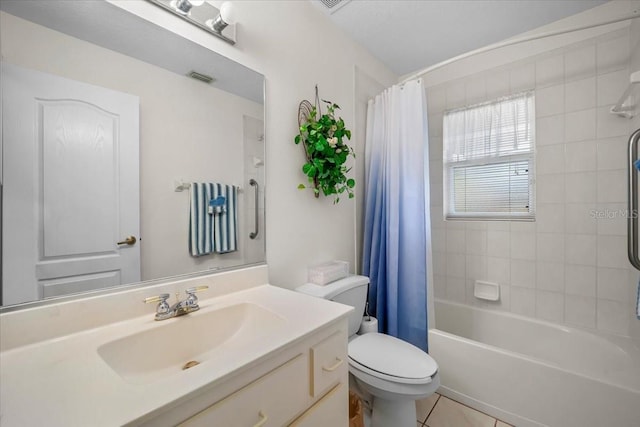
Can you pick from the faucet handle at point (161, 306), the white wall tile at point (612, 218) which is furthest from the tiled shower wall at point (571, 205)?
the faucet handle at point (161, 306)

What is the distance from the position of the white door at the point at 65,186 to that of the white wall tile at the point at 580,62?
100 inches

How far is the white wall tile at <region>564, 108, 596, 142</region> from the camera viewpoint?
170 cm

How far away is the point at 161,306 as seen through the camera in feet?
2.92

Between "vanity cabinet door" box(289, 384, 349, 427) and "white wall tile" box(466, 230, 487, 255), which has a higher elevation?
"white wall tile" box(466, 230, 487, 255)

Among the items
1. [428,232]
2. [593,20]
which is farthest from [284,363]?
[593,20]

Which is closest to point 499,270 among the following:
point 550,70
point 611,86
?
point 611,86

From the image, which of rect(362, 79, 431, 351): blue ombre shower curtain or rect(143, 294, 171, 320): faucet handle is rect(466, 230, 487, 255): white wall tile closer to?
rect(362, 79, 431, 351): blue ombre shower curtain

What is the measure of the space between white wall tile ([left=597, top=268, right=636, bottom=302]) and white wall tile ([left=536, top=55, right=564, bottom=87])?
4.26 feet

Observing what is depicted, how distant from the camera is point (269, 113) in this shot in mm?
1367

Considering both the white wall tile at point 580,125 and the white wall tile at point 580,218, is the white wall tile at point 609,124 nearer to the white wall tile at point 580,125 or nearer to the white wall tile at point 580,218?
the white wall tile at point 580,125

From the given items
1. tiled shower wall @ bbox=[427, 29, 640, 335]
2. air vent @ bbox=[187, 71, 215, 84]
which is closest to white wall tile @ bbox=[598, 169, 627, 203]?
tiled shower wall @ bbox=[427, 29, 640, 335]

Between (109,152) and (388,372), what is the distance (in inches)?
54.2

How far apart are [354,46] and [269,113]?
3.48ft

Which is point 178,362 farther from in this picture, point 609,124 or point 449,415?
point 609,124
